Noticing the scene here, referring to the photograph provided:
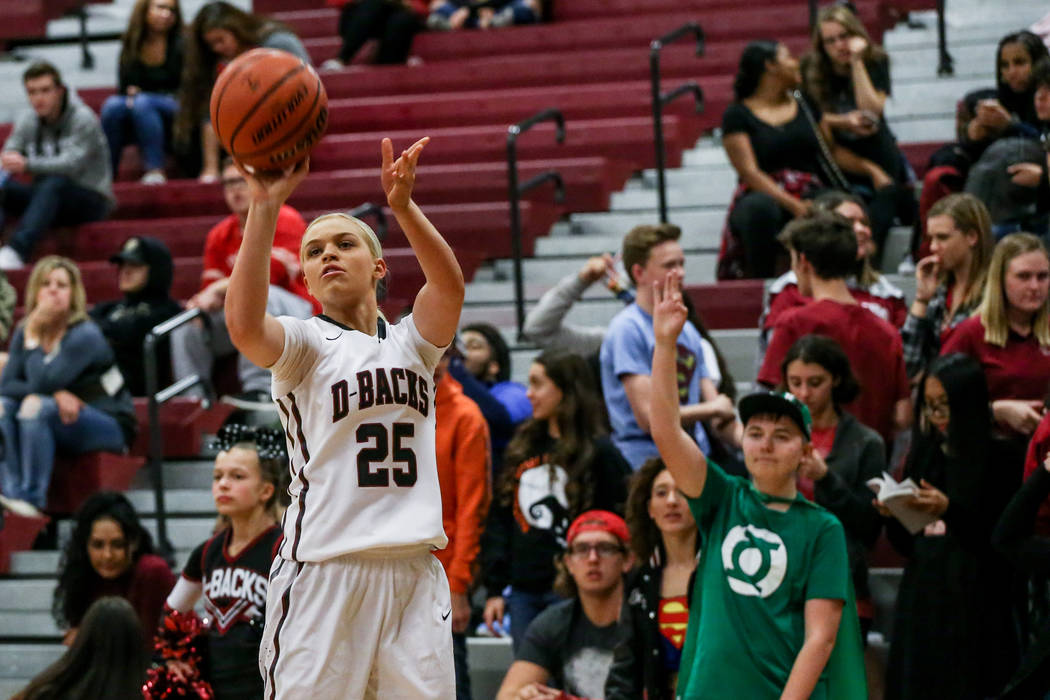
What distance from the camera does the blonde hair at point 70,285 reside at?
8789 millimetres

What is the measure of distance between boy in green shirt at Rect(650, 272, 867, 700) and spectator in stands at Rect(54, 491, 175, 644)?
2.97 metres

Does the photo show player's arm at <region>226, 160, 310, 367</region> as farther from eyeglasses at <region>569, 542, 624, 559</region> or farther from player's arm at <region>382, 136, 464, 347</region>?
eyeglasses at <region>569, 542, 624, 559</region>

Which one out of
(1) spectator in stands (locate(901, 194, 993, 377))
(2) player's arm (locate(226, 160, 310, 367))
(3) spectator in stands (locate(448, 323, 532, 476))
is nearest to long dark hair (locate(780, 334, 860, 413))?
(1) spectator in stands (locate(901, 194, 993, 377))

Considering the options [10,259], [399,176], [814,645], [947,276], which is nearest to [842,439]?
[947,276]

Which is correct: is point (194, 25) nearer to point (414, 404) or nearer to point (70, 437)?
point (70, 437)

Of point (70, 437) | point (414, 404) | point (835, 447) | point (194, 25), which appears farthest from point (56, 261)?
point (414, 404)

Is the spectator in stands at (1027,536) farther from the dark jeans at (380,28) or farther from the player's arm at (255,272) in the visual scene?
the dark jeans at (380,28)

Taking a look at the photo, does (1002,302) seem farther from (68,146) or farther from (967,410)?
(68,146)

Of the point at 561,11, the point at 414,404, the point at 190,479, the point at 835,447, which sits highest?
the point at 561,11

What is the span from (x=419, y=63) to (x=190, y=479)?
172 inches

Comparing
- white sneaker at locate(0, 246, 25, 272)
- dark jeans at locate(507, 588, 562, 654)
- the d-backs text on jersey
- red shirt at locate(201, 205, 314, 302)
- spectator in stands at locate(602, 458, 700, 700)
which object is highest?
the d-backs text on jersey

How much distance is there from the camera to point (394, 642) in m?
4.36

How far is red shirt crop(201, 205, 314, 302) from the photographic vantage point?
29.5 feet

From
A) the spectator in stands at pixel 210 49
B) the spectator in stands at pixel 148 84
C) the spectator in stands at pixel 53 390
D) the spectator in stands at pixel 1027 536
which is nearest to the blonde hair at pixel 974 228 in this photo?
the spectator in stands at pixel 1027 536
